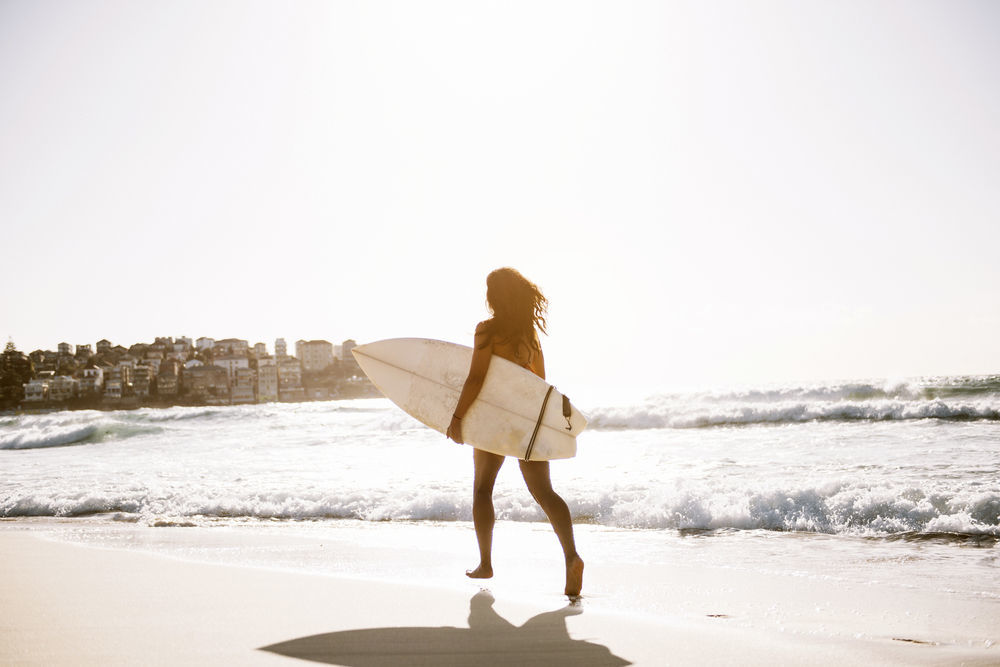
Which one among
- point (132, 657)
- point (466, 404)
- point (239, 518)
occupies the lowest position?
point (239, 518)

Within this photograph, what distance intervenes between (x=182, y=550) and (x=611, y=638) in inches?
134

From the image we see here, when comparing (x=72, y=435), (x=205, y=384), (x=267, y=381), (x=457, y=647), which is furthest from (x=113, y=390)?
(x=457, y=647)

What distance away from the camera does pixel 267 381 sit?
3334 inches

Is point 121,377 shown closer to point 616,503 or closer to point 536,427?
point 616,503

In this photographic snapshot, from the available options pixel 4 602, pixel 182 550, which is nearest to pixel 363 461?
pixel 182 550

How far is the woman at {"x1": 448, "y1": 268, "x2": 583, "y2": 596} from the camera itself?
10.6ft

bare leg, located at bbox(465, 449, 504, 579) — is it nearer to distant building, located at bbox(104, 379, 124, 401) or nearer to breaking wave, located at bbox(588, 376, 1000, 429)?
breaking wave, located at bbox(588, 376, 1000, 429)

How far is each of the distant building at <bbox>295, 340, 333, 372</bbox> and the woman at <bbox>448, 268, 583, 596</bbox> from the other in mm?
104699

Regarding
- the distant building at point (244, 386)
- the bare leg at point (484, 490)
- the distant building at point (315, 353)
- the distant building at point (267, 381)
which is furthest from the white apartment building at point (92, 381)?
the bare leg at point (484, 490)

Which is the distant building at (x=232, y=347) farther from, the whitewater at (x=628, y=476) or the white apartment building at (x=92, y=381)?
the whitewater at (x=628, y=476)

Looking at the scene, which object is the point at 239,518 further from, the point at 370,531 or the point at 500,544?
the point at 500,544

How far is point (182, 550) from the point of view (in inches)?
191

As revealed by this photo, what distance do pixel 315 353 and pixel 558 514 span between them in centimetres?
10838

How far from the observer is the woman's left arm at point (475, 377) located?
3.31 m
